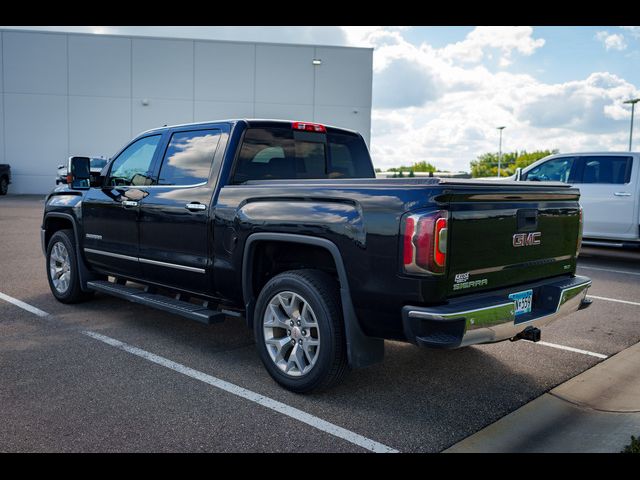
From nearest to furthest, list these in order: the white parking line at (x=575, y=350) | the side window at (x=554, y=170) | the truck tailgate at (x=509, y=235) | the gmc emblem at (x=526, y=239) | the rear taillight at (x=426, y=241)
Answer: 1. the rear taillight at (x=426, y=241)
2. the truck tailgate at (x=509, y=235)
3. the gmc emblem at (x=526, y=239)
4. the white parking line at (x=575, y=350)
5. the side window at (x=554, y=170)

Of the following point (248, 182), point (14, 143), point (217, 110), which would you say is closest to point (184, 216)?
point (248, 182)

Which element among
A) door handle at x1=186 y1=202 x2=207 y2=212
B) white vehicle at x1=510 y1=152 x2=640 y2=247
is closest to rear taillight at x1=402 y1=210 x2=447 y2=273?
door handle at x1=186 y1=202 x2=207 y2=212

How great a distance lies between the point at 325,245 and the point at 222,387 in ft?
4.28

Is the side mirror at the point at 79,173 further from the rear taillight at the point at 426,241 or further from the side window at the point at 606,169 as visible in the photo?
the side window at the point at 606,169

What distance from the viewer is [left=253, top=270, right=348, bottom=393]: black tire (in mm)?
3873

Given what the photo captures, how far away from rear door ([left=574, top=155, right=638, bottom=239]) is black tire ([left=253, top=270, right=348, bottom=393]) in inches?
329

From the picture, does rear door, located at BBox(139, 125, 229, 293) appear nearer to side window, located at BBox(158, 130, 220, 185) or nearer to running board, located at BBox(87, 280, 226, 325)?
side window, located at BBox(158, 130, 220, 185)

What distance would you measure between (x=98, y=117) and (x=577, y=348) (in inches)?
1157

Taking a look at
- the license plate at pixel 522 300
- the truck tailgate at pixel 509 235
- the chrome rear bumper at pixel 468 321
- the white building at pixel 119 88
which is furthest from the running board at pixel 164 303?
the white building at pixel 119 88

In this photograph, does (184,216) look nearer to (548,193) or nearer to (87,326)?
(87,326)

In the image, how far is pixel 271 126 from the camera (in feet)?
16.6

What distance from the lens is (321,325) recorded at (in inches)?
154

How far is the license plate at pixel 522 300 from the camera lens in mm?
3893

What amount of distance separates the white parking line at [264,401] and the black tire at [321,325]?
0.68 feet
